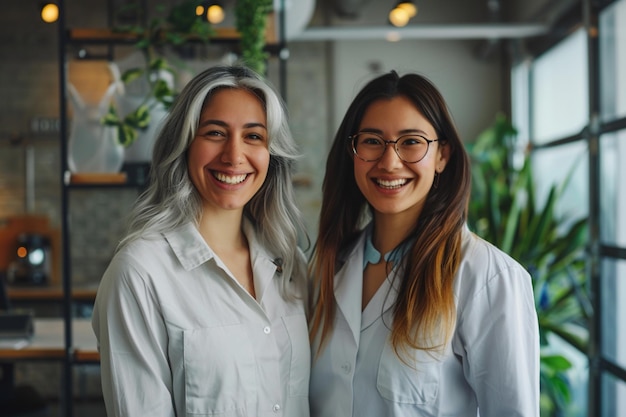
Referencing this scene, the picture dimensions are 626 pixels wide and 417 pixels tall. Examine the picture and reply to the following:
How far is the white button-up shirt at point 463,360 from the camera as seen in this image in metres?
1.63

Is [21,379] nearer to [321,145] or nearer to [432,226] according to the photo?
[321,145]

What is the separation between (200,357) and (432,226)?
640mm

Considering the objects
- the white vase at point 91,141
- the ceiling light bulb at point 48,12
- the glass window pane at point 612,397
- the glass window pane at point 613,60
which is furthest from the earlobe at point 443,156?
the glass window pane at point 612,397

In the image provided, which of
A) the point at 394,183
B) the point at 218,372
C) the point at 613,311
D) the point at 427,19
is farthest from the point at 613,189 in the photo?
the point at 427,19

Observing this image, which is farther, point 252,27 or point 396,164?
point 252,27

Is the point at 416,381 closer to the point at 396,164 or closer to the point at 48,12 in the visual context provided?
the point at 396,164

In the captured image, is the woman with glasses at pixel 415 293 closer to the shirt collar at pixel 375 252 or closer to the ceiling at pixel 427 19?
the shirt collar at pixel 375 252

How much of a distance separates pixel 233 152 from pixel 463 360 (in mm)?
736

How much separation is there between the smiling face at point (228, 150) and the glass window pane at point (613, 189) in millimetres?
2542

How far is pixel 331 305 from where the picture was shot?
187cm

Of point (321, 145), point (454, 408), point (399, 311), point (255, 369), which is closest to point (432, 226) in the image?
point (399, 311)

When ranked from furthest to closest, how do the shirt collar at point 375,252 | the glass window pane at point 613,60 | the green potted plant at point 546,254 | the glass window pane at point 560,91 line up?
the glass window pane at point 560,91
the green potted plant at point 546,254
the glass window pane at point 613,60
the shirt collar at point 375,252

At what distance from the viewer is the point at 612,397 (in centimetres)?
393

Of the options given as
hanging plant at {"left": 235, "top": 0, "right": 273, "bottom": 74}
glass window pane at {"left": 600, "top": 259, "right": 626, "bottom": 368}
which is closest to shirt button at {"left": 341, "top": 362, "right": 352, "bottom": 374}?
hanging plant at {"left": 235, "top": 0, "right": 273, "bottom": 74}
